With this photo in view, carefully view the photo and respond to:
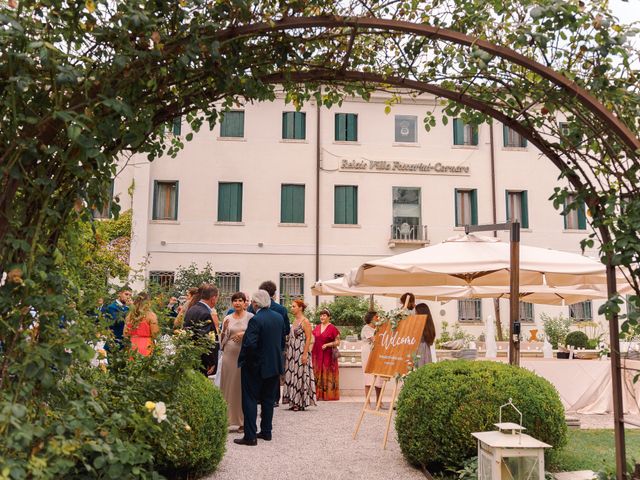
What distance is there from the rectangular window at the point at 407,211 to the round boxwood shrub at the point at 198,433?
17.1 metres

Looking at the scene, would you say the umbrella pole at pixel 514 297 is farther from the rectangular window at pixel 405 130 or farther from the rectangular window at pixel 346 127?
the rectangular window at pixel 405 130

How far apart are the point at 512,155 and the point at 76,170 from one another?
21.8 metres

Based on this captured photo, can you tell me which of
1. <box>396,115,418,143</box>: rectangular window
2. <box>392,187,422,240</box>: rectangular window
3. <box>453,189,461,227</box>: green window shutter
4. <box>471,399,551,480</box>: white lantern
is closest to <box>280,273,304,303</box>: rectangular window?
<box>392,187,422,240</box>: rectangular window

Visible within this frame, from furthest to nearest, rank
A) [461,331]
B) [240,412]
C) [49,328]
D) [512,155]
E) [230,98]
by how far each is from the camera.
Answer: [512,155] → [461,331] → [240,412] → [230,98] → [49,328]

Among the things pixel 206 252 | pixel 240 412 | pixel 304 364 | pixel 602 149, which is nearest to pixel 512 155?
pixel 206 252

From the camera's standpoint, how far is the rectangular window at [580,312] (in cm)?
2253

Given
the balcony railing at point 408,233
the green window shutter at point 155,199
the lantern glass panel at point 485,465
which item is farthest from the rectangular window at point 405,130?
the lantern glass panel at point 485,465

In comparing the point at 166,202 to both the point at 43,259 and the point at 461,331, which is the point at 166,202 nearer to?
the point at 461,331

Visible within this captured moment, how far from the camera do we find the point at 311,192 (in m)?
22.3

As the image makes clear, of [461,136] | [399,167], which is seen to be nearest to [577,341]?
[399,167]

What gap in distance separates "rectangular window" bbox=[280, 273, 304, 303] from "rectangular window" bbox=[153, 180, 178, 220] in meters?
4.06

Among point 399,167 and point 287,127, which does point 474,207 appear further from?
point 287,127

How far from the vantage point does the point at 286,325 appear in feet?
31.2

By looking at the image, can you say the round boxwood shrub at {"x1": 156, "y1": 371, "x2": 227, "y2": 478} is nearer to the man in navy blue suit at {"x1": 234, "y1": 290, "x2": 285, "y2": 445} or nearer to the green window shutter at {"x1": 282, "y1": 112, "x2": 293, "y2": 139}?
the man in navy blue suit at {"x1": 234, "y1": 290, "x2": 285, "y2": 445}
